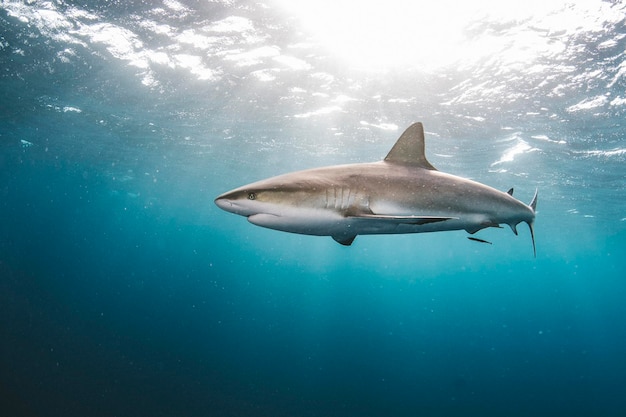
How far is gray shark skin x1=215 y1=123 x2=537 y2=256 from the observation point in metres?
2.90

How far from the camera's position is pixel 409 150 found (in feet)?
14.3

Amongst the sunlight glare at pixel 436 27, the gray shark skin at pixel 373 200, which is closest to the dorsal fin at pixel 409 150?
the gray shark skin at pixel 373 200

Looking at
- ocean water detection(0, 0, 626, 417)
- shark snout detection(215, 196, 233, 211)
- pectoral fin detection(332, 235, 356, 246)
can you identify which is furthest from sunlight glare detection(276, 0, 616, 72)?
shark snout detection(215, 196, 233, 211)

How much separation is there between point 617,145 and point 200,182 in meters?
34.1

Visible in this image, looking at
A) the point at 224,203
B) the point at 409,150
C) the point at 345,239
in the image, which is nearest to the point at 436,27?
the point at 409,150

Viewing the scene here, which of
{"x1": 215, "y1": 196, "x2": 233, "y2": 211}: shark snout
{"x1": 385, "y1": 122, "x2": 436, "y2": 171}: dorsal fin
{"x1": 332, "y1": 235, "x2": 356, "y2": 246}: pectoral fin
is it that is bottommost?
{"x1": 332, "y1": 235, "x2": 356, "y2": 246}: pectoral fin

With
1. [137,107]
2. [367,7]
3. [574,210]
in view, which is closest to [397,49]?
[367,7]

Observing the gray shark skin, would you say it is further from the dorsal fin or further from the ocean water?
the ocean water

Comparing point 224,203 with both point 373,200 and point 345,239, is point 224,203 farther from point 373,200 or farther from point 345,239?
point 345,239

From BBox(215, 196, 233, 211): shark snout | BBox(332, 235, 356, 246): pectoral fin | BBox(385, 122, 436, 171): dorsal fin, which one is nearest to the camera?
BBox(215, 196, 233, 211): shark snout

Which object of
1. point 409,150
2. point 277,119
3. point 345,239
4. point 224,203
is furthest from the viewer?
point 277,119

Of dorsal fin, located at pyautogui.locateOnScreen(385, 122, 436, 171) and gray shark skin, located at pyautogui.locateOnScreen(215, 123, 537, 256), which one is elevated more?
dorsal fin, located at pyautogui.locateOnScreen(385, 122, 436, 171)

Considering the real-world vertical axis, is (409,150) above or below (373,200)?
above

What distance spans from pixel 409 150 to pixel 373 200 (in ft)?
4.30
